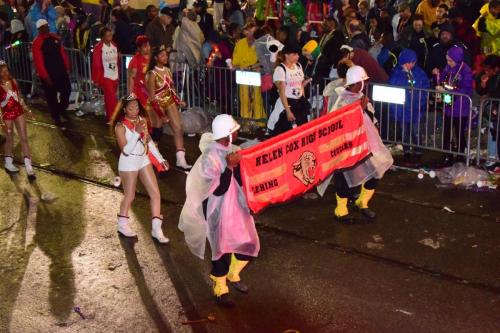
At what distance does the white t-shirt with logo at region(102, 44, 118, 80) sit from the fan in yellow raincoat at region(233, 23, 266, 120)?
2312mm

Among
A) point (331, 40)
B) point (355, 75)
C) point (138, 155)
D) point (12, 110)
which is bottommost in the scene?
point (138, 155)

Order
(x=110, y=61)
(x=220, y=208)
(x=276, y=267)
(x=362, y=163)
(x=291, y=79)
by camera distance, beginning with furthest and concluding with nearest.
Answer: (x=110, y=61), (x=291, y=79), (x=362, y=163), (x=276, y=267), (x=220, y=208)

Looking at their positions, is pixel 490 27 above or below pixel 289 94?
above

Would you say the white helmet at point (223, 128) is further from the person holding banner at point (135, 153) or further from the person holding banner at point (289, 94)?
the person holding banner at point (289, 94)

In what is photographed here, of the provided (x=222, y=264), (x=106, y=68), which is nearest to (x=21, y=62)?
(x=106, y=68)

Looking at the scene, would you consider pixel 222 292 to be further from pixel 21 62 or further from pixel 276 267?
pixel 21 62

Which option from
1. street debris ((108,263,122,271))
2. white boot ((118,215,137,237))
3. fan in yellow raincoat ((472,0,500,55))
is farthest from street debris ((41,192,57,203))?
fan in yellow raincoat ((472,0,500,55))

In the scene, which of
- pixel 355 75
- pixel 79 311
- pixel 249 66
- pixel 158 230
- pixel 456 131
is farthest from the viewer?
pixel 249 66

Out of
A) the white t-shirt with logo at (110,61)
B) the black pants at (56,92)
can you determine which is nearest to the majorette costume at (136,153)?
the white t-shirt with logo at (110,61)

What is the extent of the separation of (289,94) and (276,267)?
3613 mm

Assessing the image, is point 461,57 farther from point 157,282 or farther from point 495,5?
point 157,282

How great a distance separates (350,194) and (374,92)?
308 cm

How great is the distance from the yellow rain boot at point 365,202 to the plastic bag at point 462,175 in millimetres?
1833

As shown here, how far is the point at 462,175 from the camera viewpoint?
1088 cm
